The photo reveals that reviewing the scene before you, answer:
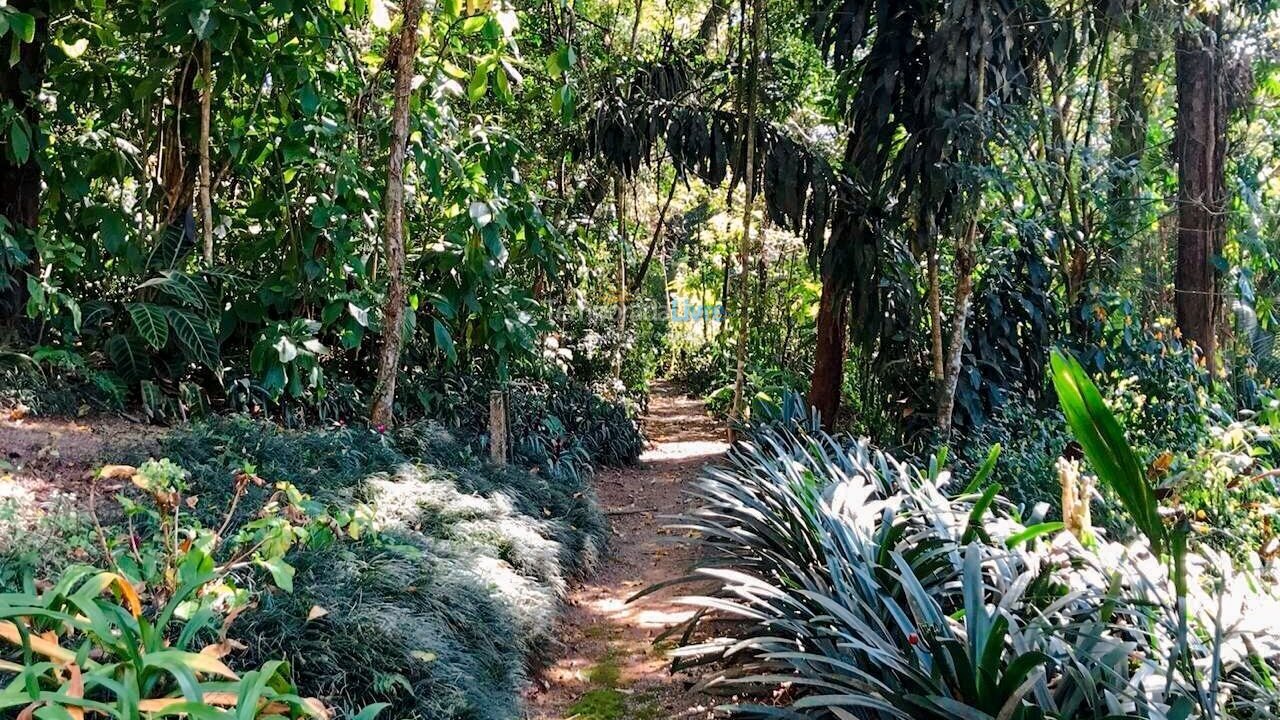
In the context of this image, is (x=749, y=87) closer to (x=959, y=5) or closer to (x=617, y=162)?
(x=617, y=162)

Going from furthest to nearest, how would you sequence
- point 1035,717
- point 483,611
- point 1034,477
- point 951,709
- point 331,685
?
point 1034,477, point 483,611, point 331,685, point 951,709, point 1035,717

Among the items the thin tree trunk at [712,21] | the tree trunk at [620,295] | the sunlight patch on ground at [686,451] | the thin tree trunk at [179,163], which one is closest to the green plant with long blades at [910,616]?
the thin tree trunk at [179,163]

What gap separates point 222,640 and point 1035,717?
1.96 m

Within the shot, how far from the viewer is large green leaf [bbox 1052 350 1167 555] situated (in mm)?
1667

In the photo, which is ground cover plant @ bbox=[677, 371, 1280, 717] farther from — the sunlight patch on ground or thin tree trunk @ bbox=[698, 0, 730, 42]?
thin tree trunk @ bbox=[698, 0, 730, 42]

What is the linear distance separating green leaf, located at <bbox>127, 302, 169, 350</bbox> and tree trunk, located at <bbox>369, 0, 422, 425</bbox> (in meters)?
1.17

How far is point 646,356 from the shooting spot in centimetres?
1262

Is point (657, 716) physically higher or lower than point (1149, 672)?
lower

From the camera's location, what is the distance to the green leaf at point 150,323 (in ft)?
15.2

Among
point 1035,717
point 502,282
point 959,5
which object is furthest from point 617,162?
point 1035,717

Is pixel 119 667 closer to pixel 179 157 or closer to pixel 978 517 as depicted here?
pixel 978 517

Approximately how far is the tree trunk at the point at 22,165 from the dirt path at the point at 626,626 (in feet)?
11.8

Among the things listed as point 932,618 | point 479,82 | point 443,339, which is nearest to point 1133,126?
point 479,82

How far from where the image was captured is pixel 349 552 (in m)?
3.31
